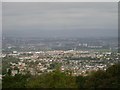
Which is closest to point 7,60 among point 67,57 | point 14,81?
point 67,57

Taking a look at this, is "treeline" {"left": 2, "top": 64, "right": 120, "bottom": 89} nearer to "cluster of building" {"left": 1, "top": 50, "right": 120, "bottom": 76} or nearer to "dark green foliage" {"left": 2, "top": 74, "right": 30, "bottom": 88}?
"dark green foliage" {"left": 2, "top": 74, "right": 30, "bottom": 88}

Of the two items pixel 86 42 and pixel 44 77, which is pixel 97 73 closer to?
pixel 44 77

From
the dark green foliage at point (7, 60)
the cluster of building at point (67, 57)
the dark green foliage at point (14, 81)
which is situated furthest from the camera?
the cluster of building at point (67, 57)

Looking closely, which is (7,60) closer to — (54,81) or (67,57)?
(67,57)

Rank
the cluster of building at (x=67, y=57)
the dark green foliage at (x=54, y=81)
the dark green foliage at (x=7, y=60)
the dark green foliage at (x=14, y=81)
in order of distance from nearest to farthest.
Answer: the dark green foliage at (x=54, y=81), the dark green foliage at (x=14, y=81), the dark green foliage at (x=7, y=60), the cluster of building at (x=67, y=57)

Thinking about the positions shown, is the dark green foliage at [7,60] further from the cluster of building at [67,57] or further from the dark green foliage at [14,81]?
the dark green foliage at [14,81]

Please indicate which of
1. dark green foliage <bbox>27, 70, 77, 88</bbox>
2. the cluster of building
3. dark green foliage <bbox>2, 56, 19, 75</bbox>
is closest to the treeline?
dark green foliage <bbox>27, 70, 77, 88</bbox>

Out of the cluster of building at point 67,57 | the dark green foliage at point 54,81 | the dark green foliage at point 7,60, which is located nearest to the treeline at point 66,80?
the dark green foliage at point 54,81

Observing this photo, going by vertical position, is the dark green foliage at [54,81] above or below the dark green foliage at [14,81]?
above
